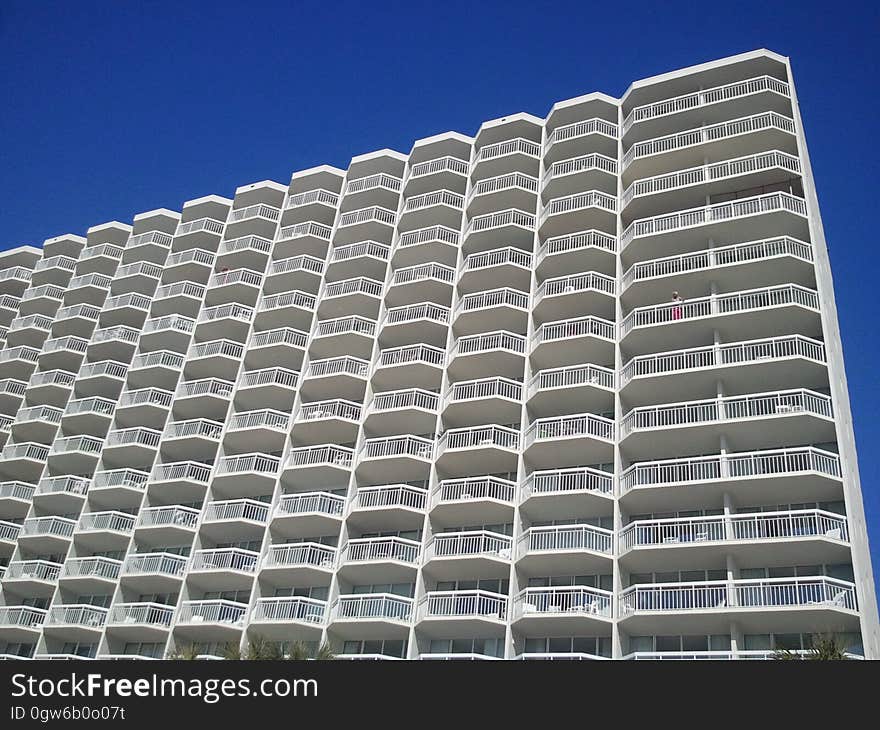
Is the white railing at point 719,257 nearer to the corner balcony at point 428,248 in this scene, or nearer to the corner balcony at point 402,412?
the corner balcony at point 428,248

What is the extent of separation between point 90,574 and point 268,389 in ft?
41.7

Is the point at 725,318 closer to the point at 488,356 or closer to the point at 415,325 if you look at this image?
the point at 488,356

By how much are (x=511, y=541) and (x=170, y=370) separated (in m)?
24.5

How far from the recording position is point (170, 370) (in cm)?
4981

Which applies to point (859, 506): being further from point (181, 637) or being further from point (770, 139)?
point (181, 637)

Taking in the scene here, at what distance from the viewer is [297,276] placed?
165ft

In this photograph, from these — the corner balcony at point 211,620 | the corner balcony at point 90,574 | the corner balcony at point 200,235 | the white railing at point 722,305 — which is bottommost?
the corner balcony at point 211,620

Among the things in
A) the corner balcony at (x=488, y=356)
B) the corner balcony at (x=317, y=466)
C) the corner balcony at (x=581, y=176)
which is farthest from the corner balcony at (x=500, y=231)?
the corner balcony at (x=317, y=466)

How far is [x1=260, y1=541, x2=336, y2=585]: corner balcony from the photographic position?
38.0m

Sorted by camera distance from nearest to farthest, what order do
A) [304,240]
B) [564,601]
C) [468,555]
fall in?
[564,601] → [468,555] → [304,240]

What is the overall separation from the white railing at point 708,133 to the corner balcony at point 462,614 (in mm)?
23892

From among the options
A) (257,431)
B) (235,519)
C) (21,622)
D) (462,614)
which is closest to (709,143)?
(462,614)

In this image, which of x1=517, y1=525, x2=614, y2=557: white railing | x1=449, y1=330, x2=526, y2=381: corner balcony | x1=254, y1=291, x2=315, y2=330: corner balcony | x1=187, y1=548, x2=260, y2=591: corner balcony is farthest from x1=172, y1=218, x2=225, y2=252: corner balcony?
x1=517, y1=525, x2=614, y2=557: white railing

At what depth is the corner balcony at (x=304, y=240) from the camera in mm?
51875
